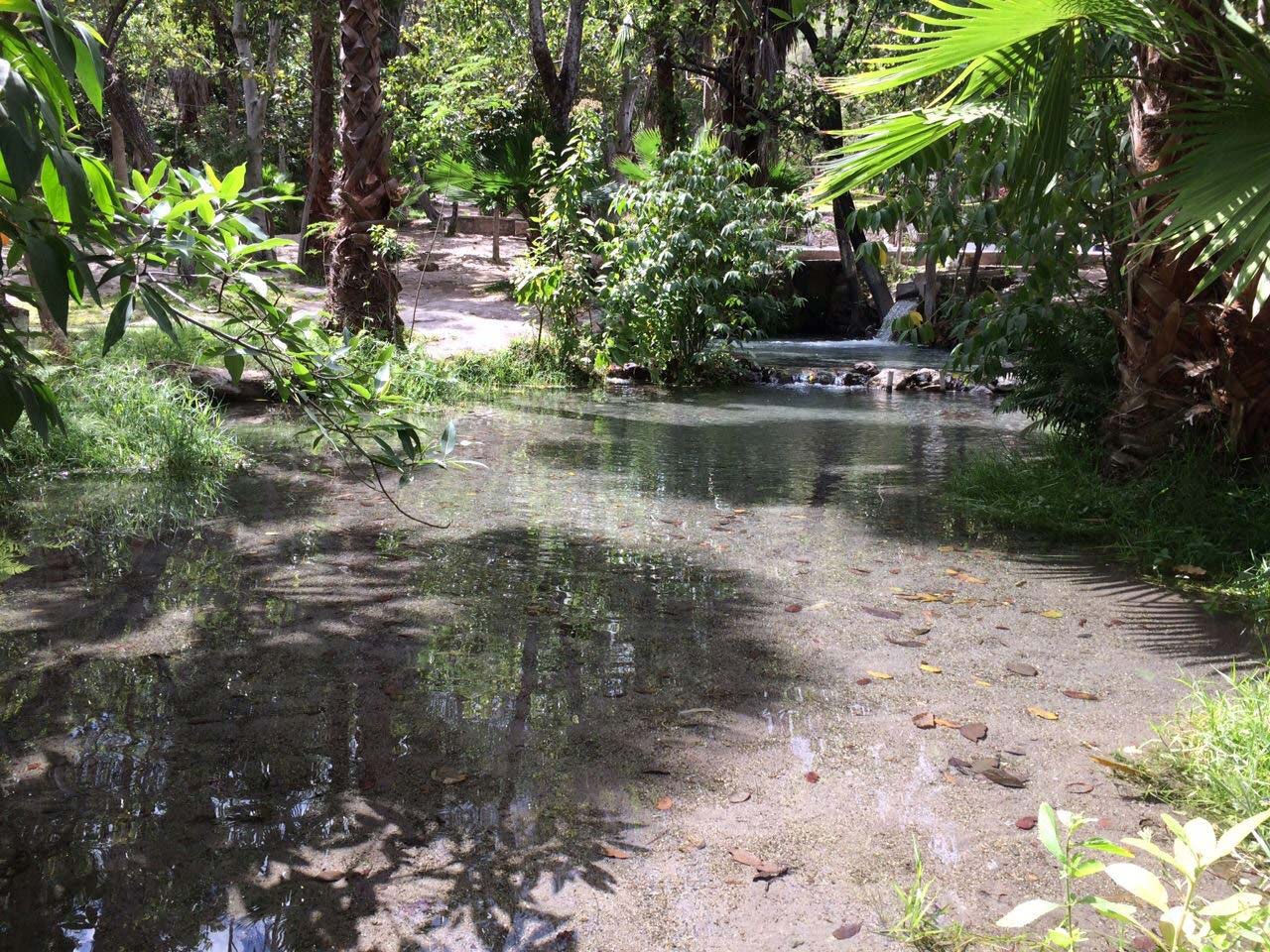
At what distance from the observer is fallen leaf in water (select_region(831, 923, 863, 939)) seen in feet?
7.17

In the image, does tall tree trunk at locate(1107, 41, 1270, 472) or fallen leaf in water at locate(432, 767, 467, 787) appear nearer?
fallen leaf in water at locate(432, 767, 467, 787)

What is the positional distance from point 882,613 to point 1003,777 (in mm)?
1369

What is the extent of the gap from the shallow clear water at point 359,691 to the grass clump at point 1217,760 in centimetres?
95

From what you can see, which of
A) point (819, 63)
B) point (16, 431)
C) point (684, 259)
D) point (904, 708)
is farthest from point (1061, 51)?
point (819, 63)

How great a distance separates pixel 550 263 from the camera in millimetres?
11188

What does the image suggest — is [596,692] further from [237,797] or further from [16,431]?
[16,431]

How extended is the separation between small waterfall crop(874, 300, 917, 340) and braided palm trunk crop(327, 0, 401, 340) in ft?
32.1

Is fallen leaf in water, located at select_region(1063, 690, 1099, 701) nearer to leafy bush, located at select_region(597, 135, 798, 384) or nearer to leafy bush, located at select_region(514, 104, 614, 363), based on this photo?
leafy bush, located at select_region(597, 135, 798, 384)

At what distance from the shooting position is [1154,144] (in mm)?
5059

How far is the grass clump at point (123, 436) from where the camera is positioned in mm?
6168

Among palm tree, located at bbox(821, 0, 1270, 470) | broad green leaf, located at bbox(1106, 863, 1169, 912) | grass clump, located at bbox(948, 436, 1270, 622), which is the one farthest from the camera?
grass clump, located at bbox(948, 436, 1270, 622)

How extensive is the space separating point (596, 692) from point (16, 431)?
440 cm

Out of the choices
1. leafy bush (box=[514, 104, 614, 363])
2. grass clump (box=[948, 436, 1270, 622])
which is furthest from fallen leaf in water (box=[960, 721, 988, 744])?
leafy bush (box=[514, 104, 614, 363])

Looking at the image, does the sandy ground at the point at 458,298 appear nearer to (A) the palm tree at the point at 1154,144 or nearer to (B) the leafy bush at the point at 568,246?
(B) the leafy bush at the point at 568,246
